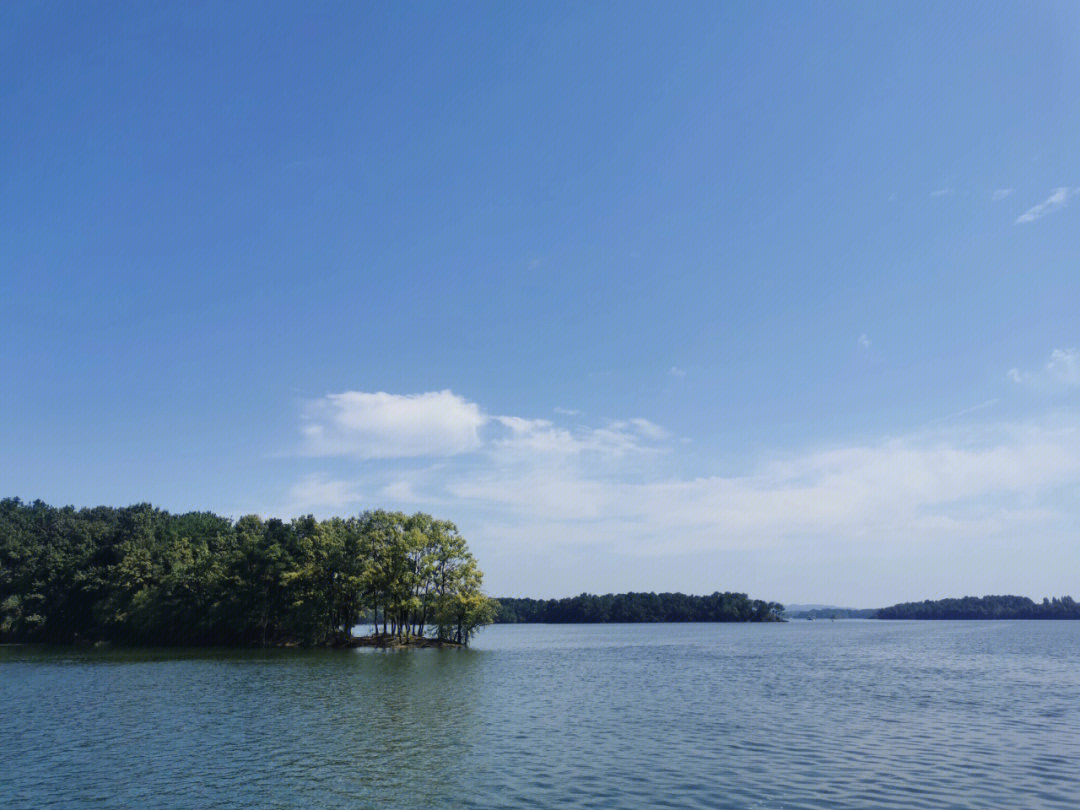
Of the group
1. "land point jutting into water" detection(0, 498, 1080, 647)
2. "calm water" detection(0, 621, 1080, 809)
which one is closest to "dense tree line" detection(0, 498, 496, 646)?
"land point jutting into water" detection(0, 498, 1080, 647)

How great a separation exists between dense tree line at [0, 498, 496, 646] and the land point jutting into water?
0.18 meters

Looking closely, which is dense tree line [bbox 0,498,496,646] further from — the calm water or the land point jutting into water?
the calm water

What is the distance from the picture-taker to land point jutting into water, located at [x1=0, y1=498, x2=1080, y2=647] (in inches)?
4126

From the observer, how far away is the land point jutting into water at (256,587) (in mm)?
104812

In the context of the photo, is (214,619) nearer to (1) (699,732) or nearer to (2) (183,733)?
(2) (183,733)

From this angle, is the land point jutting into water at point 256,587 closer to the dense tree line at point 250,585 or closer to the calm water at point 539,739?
the dense tree line at point 250,585

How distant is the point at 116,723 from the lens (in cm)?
4016

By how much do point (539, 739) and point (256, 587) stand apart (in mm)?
86092

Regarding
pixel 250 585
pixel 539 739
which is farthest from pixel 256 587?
pixel 539 739

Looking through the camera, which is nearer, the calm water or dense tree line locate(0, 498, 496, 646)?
the calm water

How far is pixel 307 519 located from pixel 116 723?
259 feet

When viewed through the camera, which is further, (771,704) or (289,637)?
(289,637)

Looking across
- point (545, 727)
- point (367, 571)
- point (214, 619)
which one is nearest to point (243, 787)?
point (545, 727)

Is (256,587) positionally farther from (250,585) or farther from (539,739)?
(539,739)
